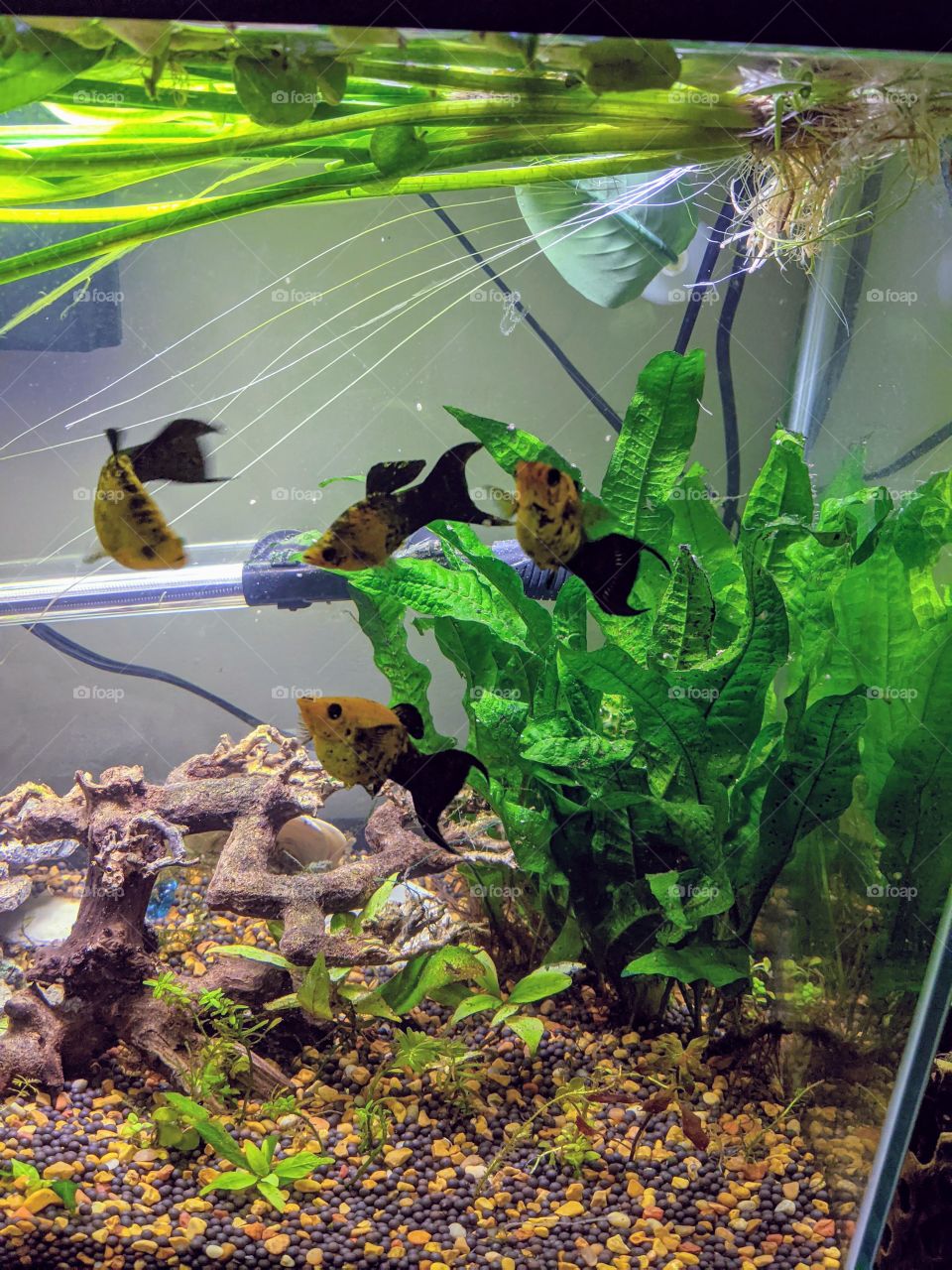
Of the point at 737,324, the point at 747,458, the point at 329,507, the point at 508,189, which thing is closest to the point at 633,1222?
the point at 329,507

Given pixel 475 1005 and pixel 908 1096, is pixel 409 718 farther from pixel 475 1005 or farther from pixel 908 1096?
pixel 908 1096

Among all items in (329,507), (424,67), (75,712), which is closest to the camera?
(424,67)

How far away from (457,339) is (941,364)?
1.06m

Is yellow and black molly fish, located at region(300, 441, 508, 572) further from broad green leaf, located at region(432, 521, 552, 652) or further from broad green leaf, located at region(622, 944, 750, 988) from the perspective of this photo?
broad green leaf, located at region(622, 944, 750, 988)

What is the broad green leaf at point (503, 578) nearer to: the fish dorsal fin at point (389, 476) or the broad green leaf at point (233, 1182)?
the fish dorsal fin at point (389, 476)

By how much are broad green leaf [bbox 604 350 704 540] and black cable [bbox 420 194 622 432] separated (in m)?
0.21

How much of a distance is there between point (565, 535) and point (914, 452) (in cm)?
110

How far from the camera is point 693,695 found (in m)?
1.59

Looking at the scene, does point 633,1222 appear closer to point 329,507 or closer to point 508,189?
point 329,507

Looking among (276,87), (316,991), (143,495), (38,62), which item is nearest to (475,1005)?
(316,991)

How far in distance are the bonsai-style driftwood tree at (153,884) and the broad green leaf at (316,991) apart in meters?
0.06

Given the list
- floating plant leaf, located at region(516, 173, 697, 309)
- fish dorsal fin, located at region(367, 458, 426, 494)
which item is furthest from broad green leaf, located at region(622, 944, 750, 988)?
floating plant leaf, located at region(516, 173, 697, 309)

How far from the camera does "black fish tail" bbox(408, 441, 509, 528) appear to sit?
1335 mm

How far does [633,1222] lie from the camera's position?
1.37 meters
